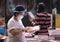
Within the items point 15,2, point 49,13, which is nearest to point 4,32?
point 15,2

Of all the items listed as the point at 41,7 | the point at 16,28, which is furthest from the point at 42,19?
the point at 16,28

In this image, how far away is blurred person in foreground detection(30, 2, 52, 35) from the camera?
7.14 ft

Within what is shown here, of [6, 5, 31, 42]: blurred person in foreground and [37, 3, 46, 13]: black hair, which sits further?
[37, 3, 46, 13]: black hair

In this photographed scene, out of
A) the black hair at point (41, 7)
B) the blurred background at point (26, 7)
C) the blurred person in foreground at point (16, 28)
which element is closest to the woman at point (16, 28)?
the blurred person in foreground at point (16, 28)

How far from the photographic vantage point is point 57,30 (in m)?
2.08

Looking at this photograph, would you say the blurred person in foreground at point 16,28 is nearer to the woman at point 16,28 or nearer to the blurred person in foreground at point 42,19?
the woman at point 16,28

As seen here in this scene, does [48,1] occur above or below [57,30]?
above

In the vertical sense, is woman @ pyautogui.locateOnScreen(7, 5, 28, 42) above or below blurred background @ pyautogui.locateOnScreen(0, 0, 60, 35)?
below

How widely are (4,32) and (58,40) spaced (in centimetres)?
61

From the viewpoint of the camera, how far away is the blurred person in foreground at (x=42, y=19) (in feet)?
7.14

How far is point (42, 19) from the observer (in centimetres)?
221

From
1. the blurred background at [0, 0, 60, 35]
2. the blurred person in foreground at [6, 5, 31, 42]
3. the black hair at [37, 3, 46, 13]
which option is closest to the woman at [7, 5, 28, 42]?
the blurred person in foreground at [6, 5, 31, 42]

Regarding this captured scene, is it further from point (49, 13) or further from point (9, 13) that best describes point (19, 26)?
point (49, 13)

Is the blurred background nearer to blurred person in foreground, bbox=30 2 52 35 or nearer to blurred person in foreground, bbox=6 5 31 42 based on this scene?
blurred person in foreground, bbox=30 2 52 35
